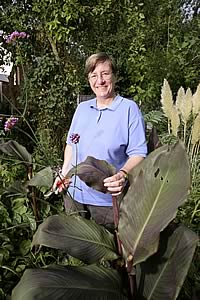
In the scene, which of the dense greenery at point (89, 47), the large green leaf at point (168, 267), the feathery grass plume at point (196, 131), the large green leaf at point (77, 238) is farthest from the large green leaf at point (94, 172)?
the dense greenery at point (89, 47)

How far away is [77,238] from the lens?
139 centimetres

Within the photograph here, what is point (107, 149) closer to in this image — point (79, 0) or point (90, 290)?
point (90, 290)

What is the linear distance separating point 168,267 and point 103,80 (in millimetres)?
986

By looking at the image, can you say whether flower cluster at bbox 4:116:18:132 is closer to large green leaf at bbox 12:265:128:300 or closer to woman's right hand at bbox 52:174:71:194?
woman's right hand at bbox 52:174:71:194

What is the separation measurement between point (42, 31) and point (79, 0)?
0.80 metres

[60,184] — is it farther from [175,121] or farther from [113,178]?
[175,121]

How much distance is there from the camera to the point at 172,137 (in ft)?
12.8

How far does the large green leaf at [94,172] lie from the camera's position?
4.66 feet

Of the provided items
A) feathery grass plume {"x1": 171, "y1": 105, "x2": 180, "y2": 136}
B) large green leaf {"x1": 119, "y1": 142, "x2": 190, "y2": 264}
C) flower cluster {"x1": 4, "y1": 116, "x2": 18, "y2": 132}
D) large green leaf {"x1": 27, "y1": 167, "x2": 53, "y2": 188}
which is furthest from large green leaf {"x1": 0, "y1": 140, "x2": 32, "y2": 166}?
feathery grass plume {"x1": 171, "y1": 105, "x2": 180, "y2": 136}

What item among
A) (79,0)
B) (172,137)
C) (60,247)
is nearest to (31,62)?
(79,0)

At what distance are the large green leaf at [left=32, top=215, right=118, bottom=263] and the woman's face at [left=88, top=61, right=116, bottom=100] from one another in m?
0.78

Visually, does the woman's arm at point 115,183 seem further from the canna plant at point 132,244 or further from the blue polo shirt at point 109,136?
the blue polo shirt at point 109,136

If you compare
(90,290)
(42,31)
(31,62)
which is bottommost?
(90,290)

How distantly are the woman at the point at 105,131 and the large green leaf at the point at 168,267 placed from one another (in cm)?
56
